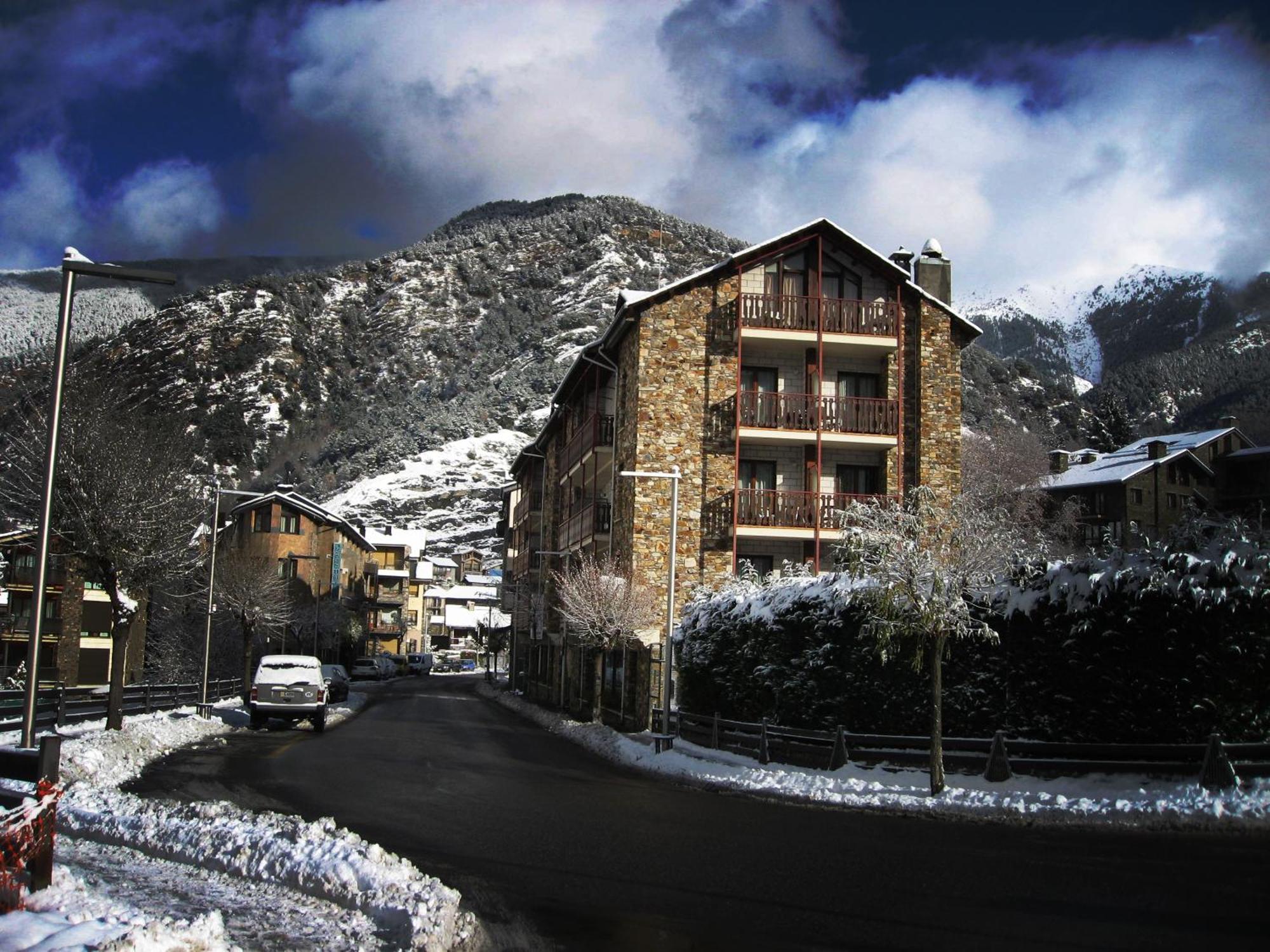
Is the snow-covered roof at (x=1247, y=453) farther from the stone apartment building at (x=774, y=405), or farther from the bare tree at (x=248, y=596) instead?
the bare tree at (x=248, y=596)

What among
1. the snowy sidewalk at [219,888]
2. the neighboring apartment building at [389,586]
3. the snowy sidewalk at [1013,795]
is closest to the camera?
the snowy sidewalk at [219,888]

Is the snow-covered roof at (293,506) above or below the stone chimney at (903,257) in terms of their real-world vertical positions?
below

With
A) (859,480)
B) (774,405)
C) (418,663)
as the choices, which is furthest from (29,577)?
(859,480)

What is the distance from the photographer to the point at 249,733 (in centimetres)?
3170

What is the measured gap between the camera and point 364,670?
257 ft

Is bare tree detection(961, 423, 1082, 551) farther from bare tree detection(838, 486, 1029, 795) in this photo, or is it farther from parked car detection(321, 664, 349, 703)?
bare tree detection(838, 486, 1029, 795)

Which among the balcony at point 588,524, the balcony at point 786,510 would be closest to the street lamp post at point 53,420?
the balcony at point 786,510

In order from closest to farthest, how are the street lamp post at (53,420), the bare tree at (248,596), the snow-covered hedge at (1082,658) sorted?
the street lamp post at (53,420), the snow-covered hedge at (1082,658), the bare tree at (248,596)

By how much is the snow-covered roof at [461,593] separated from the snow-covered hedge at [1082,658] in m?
112

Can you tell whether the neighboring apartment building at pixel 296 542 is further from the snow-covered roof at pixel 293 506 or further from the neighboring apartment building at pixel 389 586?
the neighboring apartment building at pixel 389 586

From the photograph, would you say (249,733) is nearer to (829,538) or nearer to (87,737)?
(87,737)

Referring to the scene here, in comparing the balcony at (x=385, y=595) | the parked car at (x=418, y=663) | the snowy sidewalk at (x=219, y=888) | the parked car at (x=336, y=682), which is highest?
the balcony at (x=385, y=595)

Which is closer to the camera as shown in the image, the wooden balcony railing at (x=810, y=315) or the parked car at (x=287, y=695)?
the parked car at (x=287, y=695)

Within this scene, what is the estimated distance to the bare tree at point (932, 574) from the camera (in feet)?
56.5
